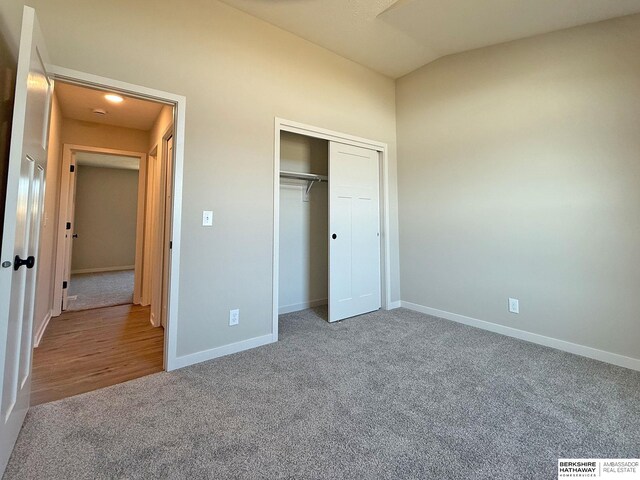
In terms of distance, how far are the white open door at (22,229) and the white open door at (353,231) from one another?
2.31 metres

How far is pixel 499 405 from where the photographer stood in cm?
164

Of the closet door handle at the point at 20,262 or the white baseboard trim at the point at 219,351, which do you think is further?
the white baseboard trim at the point at 219,351

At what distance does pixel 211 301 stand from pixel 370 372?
4.46 ft

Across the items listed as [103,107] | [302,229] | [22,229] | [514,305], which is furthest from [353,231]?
[103,107]

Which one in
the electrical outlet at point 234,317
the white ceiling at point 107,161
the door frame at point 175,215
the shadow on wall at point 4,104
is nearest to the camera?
the shadow on wall at point 4,104

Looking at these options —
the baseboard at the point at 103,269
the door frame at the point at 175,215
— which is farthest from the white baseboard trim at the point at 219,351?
the baseboard at the point at 103,269

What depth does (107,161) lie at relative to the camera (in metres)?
5.94

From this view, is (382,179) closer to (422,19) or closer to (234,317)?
(422,19)

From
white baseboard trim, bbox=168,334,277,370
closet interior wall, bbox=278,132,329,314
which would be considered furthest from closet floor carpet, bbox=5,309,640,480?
closet interior wall, bbox=278,132,329,314

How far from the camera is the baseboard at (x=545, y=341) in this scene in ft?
6.98

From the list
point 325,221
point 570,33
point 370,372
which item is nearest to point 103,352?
point 370,372

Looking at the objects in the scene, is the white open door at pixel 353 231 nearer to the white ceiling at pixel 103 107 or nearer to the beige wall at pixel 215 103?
the beige wall at pixel 215 103

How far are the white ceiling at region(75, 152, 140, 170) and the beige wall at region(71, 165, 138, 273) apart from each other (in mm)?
263

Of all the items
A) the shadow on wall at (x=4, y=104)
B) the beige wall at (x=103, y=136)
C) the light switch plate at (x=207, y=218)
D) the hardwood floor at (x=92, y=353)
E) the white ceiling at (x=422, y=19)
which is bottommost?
the hardwood floor at (x=92, y=353)
